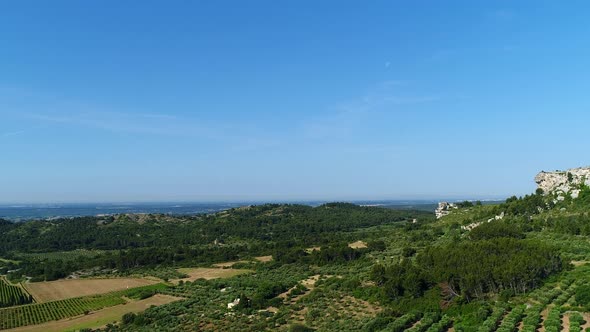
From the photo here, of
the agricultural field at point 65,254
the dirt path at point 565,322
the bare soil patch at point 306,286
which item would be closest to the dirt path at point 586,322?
the dirt path at point 565,322

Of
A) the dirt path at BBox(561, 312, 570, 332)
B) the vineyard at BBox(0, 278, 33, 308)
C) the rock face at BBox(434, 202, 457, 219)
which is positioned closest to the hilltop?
the dirt path at BBox(561, 312, 570, 332)

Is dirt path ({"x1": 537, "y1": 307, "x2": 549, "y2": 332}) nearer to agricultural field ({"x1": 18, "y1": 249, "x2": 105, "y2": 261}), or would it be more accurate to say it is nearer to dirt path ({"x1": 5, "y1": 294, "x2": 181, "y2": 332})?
dirt path ({"x1": 5, "y1": 294, "x2": 181, "y2": 332})

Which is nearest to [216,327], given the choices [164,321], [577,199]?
[164,321]

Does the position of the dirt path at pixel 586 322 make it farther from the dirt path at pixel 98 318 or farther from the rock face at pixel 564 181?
the rock face at pixel 564 181

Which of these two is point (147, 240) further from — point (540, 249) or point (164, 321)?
point (540, 249)

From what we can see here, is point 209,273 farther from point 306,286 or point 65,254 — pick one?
point 65,254

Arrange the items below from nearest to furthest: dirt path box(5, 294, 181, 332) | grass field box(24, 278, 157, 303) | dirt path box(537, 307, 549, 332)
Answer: dirt path box(537, 307, 549, 332), dirt path box(5, 294, 181, 332), grass field box(24, 278, 157, 303)

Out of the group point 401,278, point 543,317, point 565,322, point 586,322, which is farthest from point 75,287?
point 586,322
